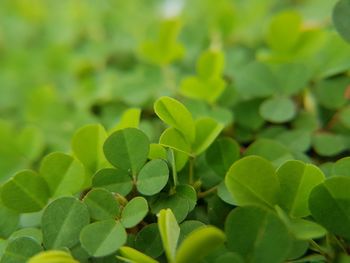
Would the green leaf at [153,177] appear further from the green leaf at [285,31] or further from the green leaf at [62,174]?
the green leaf at [285,31]

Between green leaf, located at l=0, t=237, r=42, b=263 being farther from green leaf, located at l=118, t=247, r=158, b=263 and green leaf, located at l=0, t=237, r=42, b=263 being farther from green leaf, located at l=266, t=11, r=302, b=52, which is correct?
green leaf, located at l=266, t=11, r=302, b=52

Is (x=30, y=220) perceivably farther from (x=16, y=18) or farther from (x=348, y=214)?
(x=16, y=18)

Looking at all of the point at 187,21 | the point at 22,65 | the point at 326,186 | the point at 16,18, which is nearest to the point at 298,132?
the point at 326,186

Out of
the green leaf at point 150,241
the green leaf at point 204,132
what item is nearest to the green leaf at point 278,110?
the green leaf at point 204,132

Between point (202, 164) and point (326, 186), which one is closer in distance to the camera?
point (326, 186)

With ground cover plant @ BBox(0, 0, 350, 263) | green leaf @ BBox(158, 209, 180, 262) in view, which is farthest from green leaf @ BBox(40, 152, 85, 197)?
green leaf @ BBox(158, 209, 180, 262)

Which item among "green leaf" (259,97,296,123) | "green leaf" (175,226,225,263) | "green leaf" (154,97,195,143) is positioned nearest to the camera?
"green leaf" (175,226,225,263)

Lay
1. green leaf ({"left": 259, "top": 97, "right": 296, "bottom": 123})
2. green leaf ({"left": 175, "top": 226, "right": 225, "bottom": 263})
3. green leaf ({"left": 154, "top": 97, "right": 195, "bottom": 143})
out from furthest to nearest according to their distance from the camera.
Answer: green leaf ({"left": 259, "top": 97, "right": 296, "bottom": 123}) → green leaf ({"left": 154, "top": 97, "right": 195, "bottom": 143}) → green leaf ({"left": 175, "top": 226, "right": 225, "bottom": 263})

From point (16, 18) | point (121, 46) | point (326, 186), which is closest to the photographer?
point (326, 186)
